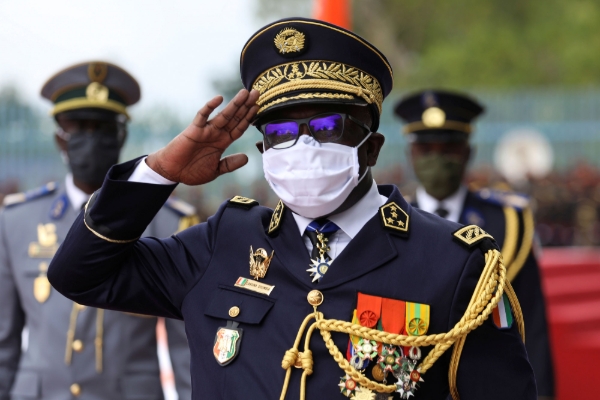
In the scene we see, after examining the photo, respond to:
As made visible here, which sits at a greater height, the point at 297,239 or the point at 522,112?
the point at 522,112

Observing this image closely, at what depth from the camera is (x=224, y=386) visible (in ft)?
8.55

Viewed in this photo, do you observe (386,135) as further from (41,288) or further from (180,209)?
(41,288)

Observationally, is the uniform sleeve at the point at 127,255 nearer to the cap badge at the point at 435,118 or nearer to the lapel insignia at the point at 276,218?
the lapel insignia at the point at 276,218

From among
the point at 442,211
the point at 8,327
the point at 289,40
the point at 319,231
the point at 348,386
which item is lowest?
the point at 8,327

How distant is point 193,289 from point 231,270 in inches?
5.0

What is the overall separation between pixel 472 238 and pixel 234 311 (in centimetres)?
70

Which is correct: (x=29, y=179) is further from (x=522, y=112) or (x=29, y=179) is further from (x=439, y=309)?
(x=439, y=309)

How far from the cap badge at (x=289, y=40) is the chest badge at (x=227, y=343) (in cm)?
79

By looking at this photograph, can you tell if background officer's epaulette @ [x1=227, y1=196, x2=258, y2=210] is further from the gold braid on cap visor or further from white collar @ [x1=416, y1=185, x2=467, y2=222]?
white collar @ [x1=416, y1=185, x2=467, y2=222]

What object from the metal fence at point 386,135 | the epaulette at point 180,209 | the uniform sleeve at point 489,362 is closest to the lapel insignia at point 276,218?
the uniform sleeve at point 489,362

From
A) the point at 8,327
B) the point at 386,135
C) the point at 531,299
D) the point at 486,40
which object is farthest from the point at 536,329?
the point at 486,40

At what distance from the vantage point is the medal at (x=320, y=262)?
2670 mm

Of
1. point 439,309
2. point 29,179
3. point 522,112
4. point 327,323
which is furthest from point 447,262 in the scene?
point 522,112

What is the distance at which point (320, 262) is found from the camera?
2.70m
